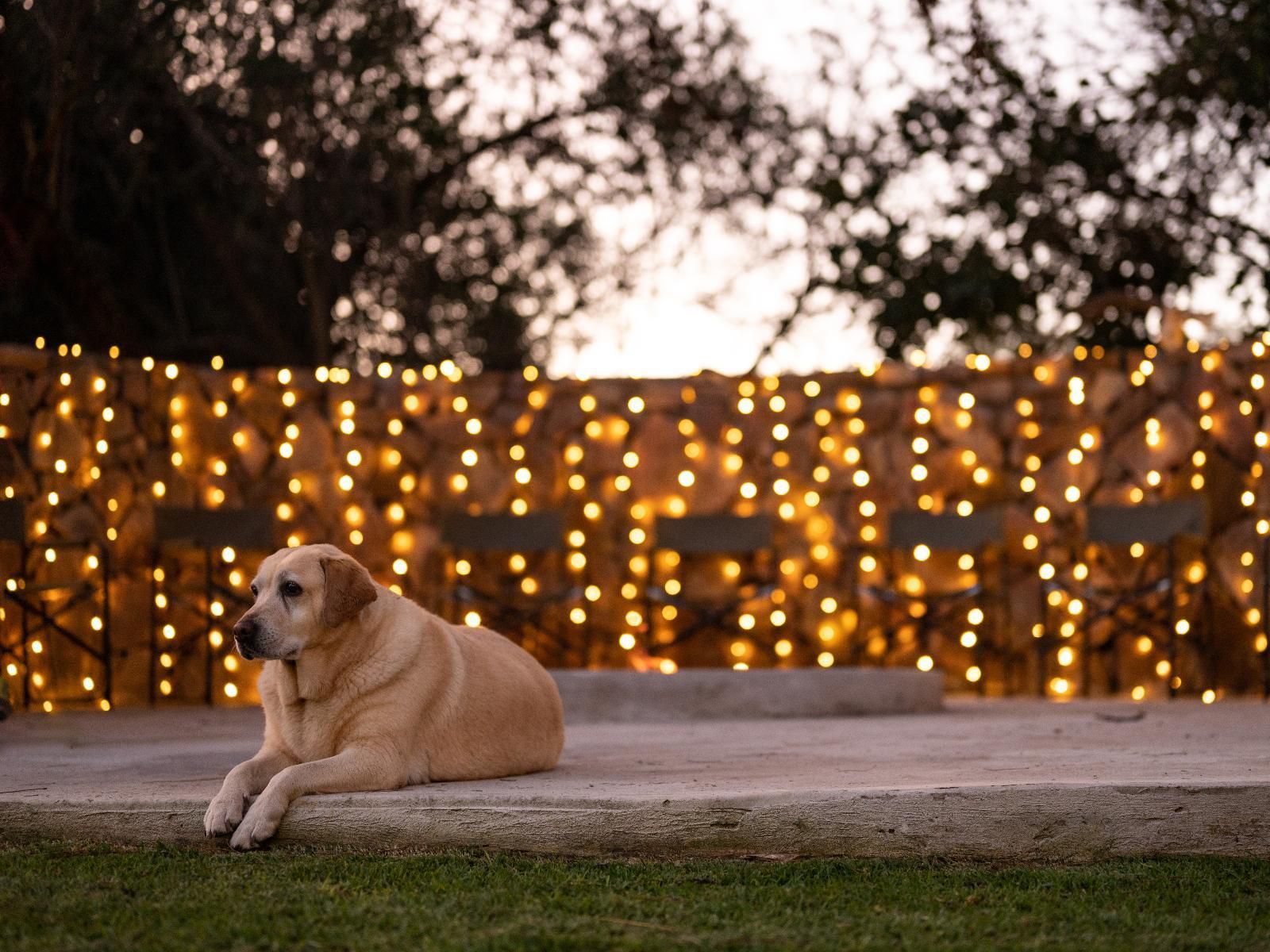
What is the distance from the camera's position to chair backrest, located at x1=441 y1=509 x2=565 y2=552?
27.9 feet

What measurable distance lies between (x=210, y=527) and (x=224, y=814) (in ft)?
15.9

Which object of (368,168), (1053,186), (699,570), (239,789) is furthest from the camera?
(368,168)

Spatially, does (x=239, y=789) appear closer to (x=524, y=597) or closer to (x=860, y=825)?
(x=860, y=825)

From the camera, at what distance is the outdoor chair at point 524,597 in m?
8.85

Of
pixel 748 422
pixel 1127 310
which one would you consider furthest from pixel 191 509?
pixel 1127 310

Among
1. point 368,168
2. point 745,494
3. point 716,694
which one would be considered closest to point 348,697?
point 716,694

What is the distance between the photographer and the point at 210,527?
800 cm

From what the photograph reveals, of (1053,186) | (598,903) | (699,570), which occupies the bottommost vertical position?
(598,903)

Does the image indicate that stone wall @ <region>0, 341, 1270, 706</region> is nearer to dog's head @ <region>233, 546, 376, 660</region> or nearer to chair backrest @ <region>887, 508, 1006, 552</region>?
chair backrest @ <region>887, 508, 1006, 552</region>

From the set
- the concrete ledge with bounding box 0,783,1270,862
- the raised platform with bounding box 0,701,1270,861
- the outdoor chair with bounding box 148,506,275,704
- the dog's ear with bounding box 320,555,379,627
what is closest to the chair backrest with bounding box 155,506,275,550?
the outdoor chair with bounding box 148,506,275,704

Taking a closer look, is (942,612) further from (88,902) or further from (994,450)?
(88,902)

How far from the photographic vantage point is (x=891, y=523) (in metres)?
8.38

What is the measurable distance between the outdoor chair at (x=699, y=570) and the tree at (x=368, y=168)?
3524 mm

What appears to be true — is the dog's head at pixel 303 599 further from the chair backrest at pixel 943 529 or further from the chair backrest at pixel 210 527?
the chair backrest at pixel 943 529
